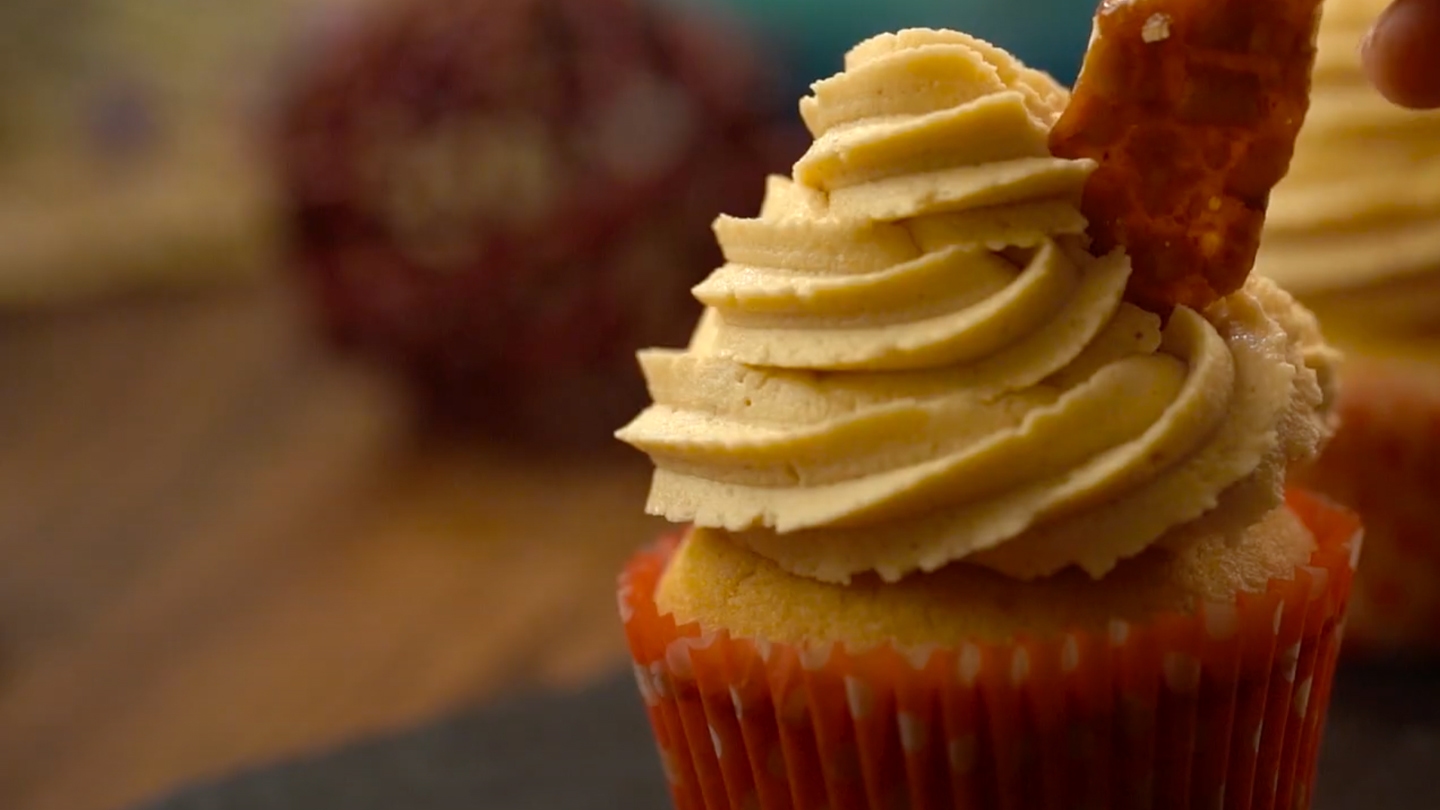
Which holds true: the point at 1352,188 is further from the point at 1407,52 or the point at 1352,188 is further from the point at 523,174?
the point at 523,174

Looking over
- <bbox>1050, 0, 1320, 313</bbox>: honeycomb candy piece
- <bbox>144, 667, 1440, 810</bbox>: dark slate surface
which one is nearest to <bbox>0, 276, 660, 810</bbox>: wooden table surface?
<bbox>144, 667, 1440, 810</bbox>: dark slate surface

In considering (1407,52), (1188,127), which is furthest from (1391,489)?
(1188,127)

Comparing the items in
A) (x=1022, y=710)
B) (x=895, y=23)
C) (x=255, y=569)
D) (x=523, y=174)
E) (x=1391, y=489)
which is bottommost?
(x=255, y=569)

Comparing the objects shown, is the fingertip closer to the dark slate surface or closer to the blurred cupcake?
the dark slate surface

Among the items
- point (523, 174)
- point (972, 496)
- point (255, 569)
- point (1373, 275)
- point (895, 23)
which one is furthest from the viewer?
point (895, 23)

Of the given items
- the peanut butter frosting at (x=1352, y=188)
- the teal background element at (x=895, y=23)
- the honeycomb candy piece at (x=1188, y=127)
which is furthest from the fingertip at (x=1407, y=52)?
the teal background element at (x=895, y=23)

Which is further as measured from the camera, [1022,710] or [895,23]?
[895,23]

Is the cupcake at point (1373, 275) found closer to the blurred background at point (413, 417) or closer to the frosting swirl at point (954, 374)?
the frosting swirl at point (954, 374)
